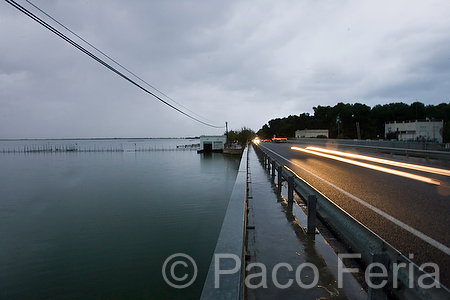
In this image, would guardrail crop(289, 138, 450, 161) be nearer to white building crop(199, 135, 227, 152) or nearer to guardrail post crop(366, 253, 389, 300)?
guardrail post crop(366, 253, 389, 300)

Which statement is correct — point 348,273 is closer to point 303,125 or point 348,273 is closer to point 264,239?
point 264,239

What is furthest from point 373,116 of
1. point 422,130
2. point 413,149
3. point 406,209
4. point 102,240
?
point 406,209

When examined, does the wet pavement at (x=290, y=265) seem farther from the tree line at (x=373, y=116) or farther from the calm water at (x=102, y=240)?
the tree line at (x=373, y=116)

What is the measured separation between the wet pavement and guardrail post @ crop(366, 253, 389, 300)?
29.9 inches

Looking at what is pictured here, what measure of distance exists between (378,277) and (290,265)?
63.9 inches

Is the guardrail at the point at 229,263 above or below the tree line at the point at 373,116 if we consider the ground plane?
below

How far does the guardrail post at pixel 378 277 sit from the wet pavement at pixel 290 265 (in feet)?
2.49

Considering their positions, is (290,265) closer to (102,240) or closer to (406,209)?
(406,209)

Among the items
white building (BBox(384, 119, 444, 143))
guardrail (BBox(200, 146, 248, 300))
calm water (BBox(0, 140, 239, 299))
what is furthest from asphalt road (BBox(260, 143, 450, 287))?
white building (BBox(384, 119, 444, 143))

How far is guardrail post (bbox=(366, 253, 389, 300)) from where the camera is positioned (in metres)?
2.32

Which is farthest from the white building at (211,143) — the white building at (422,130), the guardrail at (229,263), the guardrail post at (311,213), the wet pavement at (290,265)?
the guardrail at (229,263)

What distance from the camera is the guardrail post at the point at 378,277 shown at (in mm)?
2316

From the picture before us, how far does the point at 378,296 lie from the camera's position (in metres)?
2.43

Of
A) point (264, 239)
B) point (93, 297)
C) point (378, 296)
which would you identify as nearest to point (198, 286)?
point (93, 297)
